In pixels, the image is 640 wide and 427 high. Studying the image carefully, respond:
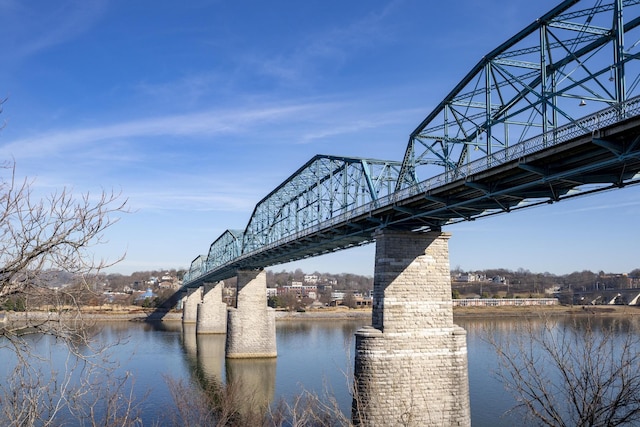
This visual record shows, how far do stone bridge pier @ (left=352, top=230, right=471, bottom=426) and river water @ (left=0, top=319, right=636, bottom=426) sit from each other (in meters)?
2.16

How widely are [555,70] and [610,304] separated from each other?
12188 centimetres

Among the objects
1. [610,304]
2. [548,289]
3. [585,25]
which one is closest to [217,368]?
[585,25]

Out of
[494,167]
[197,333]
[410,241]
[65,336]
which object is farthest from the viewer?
[197,333]

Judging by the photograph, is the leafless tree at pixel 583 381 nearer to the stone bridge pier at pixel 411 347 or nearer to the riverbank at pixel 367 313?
the stone bridge pier at pixel 411 347

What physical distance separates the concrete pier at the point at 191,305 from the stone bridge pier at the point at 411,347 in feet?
261

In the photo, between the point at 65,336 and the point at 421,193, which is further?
the point at 421,193

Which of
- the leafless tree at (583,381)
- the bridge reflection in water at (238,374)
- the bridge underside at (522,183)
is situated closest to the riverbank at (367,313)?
the bridge reflection in water at (238,374)

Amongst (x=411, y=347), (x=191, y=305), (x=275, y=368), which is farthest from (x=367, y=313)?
(x=411, y=347)

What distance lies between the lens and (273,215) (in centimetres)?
6675

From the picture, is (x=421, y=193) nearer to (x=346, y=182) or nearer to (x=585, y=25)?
(x=585, y=25)

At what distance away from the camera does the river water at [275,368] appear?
100 feet

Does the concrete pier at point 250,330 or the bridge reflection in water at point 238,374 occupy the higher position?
the concrete pier at point 250,330

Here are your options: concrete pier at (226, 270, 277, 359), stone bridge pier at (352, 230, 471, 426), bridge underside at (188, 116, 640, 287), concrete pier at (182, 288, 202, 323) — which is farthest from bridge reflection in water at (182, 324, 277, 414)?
concrete pier at (182, 288, 202, 323)

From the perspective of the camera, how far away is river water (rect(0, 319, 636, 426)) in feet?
100
